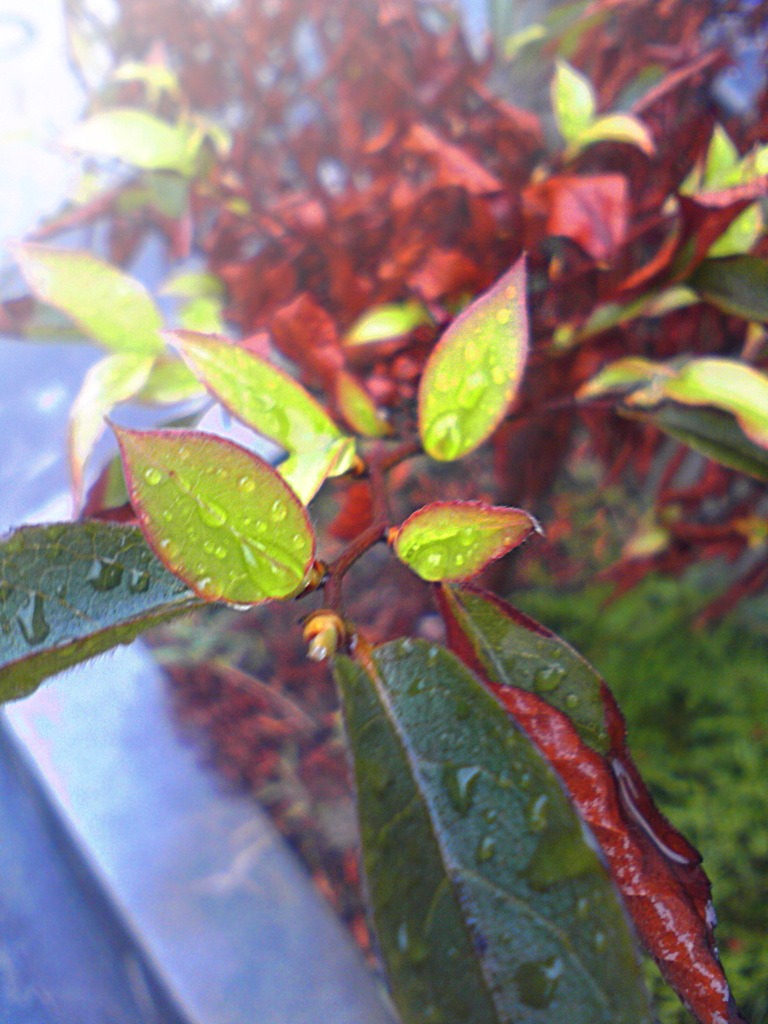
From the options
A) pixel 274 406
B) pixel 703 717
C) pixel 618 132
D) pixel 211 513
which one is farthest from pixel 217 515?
pixel 703 717

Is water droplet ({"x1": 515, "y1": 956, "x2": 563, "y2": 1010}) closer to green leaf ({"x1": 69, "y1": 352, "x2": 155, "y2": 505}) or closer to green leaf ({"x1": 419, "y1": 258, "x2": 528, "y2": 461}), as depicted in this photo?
green leaf ({"x1": 419, "y1": 258, "x2": 528, "y2": 461})

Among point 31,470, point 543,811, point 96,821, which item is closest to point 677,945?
point 543,811

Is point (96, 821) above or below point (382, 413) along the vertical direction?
below

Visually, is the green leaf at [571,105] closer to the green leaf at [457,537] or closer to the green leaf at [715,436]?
the green leaf at [715,436]

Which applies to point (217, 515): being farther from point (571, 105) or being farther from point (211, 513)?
point (571, 105)

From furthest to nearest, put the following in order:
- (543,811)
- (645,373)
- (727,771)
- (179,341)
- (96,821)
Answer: (727,771), (96,821), (645,373), (179,341), (543,811)

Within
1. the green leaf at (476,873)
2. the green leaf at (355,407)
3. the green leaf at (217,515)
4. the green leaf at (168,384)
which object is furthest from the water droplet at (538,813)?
the green leaf at (168,384)

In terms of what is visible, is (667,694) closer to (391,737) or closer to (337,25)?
(391,737)

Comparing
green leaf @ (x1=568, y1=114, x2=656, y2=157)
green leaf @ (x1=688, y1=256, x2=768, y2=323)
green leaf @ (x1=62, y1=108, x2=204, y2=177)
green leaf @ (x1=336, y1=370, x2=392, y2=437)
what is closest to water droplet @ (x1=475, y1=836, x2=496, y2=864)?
green leaf @ (x1=336, y1=370, x2=392, y2=437)
